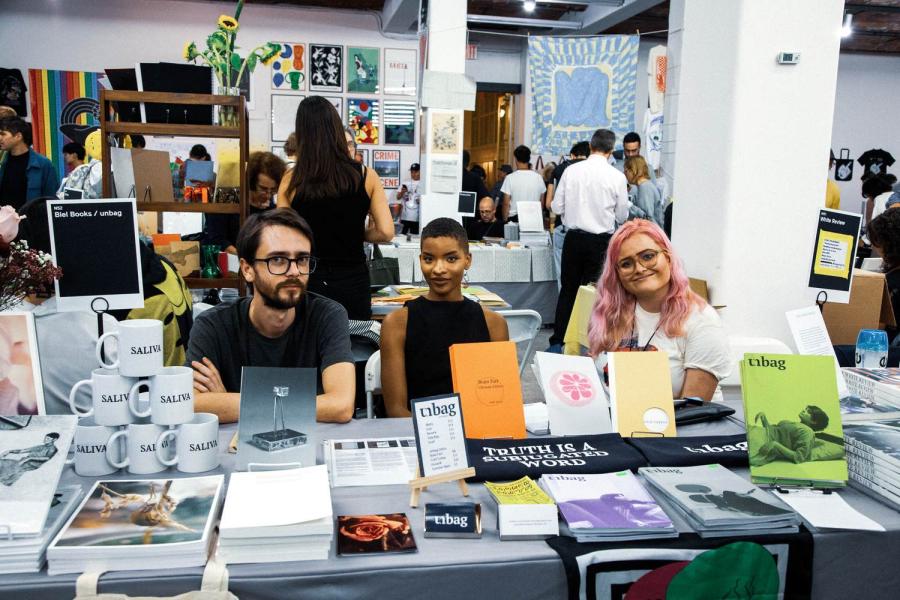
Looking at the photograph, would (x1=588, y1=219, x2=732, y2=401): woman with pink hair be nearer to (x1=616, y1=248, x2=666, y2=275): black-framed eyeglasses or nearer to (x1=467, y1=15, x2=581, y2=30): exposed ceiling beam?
(x1=616, y1=248, x2=666, y2=275): black-framed eyeglasses

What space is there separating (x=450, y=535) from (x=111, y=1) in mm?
9658

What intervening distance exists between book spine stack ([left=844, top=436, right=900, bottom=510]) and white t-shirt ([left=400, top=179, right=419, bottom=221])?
273 inches

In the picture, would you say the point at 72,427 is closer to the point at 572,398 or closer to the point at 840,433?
the point at 572,398

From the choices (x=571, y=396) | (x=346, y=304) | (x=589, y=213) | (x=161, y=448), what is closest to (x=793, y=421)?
(x=571, y=396)

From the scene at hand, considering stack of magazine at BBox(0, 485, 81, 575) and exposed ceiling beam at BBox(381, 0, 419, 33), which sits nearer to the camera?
stack of magazine at BBox(0, 485, 81, 575)

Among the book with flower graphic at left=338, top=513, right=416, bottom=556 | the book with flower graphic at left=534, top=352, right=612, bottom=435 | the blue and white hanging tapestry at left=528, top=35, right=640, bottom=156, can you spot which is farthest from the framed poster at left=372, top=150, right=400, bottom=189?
the book with flower graphic at left=338, top=513, right=416, bottom=556

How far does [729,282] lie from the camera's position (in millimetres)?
3275

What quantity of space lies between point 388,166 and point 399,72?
1240mm

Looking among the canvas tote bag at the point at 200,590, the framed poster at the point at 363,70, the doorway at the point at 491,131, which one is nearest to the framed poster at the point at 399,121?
the framed poster at the point at 363,70

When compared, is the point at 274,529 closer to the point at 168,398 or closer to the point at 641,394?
the point at 168,398

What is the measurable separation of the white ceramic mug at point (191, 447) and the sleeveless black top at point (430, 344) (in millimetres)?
847

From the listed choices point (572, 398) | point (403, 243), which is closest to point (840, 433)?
point (572, 398)

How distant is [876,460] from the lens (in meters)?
1.42

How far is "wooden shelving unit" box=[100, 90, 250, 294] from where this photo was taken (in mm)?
3045
